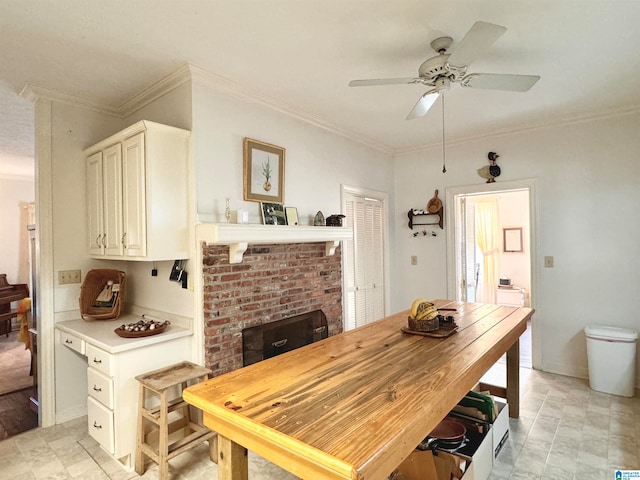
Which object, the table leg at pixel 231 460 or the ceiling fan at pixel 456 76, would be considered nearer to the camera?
the table leg at pixel 231 460

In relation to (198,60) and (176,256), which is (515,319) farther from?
(198,60)

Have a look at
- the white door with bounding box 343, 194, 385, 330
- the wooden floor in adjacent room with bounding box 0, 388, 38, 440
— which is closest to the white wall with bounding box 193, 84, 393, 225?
the white door with bounding box 343, 194, 385, 330

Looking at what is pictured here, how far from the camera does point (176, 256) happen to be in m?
2.41

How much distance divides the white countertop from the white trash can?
3445 mm

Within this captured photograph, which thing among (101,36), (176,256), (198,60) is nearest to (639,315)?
(176,256)

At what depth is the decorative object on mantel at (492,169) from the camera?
12.7ft

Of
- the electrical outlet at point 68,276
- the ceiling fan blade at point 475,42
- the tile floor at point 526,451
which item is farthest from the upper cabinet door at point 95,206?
the ceiling fan blade at point 475,42

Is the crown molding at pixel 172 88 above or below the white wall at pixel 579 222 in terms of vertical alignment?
above

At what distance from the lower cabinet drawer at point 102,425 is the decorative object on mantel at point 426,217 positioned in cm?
363

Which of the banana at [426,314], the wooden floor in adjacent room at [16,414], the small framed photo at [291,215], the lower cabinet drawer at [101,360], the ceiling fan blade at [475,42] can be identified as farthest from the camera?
the small framed photo at [291,215]

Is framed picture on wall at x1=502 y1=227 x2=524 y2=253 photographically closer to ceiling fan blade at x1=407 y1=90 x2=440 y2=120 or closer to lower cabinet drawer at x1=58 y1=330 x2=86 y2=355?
ceiling fan blade at x1=407 y1=90 x2=440 y2=120

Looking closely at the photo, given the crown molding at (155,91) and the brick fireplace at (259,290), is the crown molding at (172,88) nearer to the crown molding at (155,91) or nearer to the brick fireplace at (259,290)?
the crown molding at (155,91)

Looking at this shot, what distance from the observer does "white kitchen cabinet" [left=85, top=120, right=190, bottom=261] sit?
2307 millimetres

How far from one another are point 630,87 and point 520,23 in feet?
5.29
